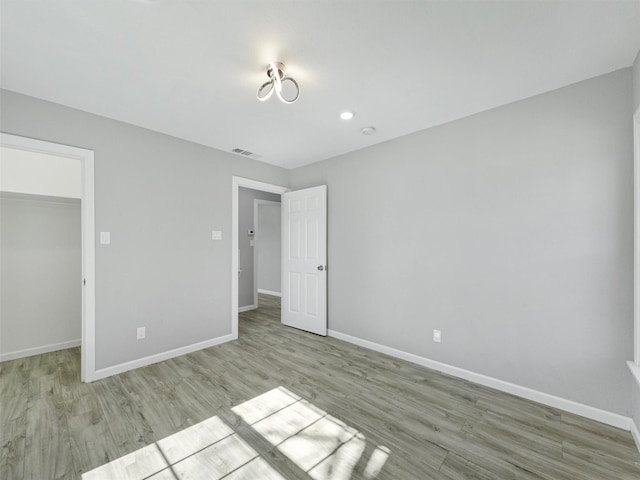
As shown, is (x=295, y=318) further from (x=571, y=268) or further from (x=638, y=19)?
(x=638, y=19)

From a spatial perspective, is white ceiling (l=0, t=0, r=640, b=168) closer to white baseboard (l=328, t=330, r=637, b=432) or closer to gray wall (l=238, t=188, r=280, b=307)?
white baseboard (l=328, t=330, r=637, b=432)

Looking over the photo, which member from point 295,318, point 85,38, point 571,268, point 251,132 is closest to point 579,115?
point 571,268

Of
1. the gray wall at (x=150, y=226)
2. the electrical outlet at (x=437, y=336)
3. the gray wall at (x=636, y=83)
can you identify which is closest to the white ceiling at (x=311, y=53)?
the gray wall at (x=636, y=83)

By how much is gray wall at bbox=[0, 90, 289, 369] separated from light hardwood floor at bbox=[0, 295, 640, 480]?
0.50 meters

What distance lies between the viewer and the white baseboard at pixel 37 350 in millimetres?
3013

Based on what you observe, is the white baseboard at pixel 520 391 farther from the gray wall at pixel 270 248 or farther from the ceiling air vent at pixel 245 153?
the gray wall at pixel 270 248

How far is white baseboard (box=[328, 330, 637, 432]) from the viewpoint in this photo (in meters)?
2.00

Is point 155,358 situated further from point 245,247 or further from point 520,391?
point 520,391

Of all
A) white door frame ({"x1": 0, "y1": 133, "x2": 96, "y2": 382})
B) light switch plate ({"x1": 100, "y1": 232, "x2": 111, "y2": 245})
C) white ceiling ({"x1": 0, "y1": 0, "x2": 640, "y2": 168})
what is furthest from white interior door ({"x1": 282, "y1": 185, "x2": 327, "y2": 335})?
white door frame ({"x1": 0, "y1": 133, "x2": 96, "y2": 382})

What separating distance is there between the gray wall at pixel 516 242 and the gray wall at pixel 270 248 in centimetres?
414

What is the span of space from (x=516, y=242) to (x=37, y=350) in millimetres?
5209

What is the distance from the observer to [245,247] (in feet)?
18.4

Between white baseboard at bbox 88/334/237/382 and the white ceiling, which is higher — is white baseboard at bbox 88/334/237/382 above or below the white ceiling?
below

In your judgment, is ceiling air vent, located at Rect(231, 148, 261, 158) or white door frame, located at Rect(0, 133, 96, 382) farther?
ceiling air vent, located at Rect(231, 148, 261, 158)
